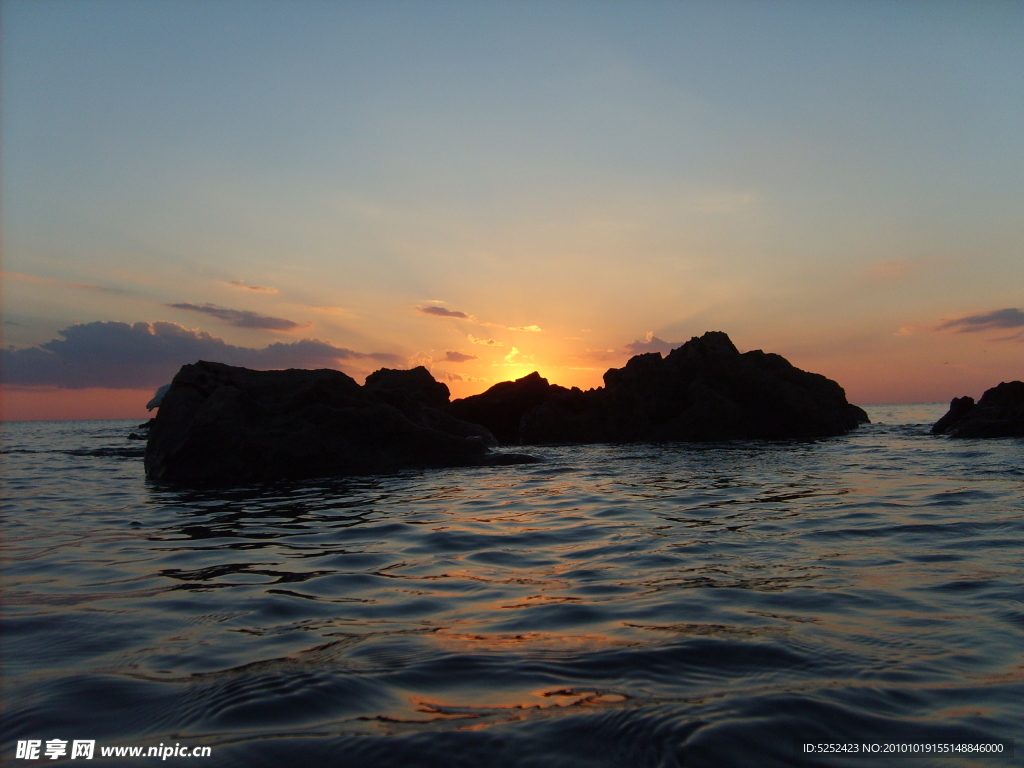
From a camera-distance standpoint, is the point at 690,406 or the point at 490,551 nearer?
the point at 490,551

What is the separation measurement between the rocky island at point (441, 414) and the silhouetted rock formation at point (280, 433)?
0.02 metres

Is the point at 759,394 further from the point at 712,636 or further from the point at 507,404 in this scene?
the point at 712,636

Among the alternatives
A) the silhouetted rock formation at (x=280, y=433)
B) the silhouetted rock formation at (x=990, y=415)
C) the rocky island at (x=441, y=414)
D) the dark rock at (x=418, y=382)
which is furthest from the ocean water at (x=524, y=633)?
the dark rock at (x=418, y=382)

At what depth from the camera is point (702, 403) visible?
85.8ft

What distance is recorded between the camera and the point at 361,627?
4066 mm

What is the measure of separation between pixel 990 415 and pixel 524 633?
77.1 ft

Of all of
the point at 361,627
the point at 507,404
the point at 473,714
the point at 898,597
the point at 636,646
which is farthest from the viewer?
the point at 507,404

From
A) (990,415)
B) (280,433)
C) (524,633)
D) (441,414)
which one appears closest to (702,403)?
(990,415)

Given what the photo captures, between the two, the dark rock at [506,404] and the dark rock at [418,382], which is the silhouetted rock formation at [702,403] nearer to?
the dark rock at [506,404]

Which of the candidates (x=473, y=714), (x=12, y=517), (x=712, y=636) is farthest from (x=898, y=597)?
(x=12, y=517)

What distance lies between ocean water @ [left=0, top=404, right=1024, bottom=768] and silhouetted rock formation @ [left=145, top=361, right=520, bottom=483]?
4.75 metres

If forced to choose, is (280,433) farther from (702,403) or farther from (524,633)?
(702,403)

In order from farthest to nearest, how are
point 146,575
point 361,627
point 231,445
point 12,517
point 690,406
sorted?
point 690,406, point 231,445, point 12,517, point 146,575, point 361,627

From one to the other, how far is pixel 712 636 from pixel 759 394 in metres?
25.1
